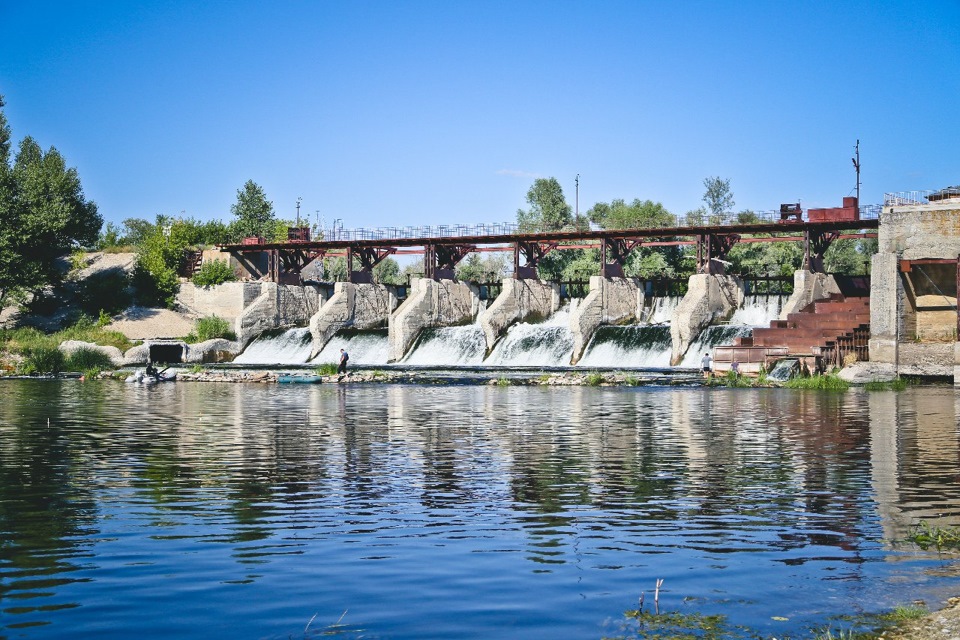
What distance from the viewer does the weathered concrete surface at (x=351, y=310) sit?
249 ft

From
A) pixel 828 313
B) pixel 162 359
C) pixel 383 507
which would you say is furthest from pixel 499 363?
pixel 383 507

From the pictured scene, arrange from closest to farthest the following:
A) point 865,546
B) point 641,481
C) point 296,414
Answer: point 865,546 → point 641,481 → point 296,414

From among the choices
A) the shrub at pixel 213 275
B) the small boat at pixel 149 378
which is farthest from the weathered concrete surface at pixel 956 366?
the shrub at pixel 213 275

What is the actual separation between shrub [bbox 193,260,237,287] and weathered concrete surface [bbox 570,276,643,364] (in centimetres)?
3584

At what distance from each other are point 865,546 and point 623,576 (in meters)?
3.62

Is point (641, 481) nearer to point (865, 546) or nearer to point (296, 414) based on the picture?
point (865, 546)

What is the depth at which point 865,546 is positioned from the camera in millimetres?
13570

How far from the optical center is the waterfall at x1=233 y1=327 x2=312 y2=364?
76.2m

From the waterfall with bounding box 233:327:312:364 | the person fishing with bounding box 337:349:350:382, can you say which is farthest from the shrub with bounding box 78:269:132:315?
the person fishing with bounding box 337:349:350:382

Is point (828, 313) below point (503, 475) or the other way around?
the other way around

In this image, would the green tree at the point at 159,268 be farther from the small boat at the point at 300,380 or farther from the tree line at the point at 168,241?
the small boat at the point at 300,380

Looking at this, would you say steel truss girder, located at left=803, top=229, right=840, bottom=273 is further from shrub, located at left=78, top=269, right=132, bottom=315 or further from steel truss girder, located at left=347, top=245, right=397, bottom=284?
shrub, located at left=78, top=269, right=132, bottom=315

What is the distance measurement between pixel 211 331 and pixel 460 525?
67462 mm

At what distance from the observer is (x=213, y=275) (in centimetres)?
8781
